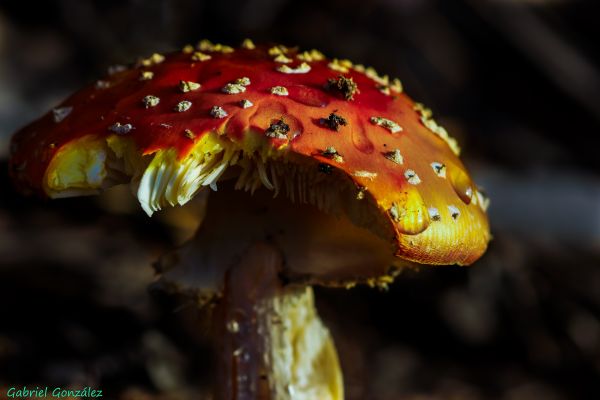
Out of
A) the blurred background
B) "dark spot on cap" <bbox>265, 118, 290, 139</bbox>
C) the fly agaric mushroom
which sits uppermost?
"dark spot on cap" <bbox>265, 118, 290, 139</bbox>

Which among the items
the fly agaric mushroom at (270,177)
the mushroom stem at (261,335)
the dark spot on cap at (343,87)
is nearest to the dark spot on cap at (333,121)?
the fly agaric mushroom at (270,177)

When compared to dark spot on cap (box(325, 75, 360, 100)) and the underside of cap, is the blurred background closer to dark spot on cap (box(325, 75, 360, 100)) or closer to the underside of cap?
the underside of cap

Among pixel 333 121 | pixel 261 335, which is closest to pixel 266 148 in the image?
pixel 333 121

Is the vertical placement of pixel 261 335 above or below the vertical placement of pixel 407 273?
above

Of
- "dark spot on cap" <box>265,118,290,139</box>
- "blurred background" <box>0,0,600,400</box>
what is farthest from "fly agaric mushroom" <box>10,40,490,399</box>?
"blurred background" <box>0,0,600,400</box>

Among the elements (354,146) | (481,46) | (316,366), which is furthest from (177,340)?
(481,46)

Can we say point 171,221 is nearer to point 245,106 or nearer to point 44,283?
point 44,283

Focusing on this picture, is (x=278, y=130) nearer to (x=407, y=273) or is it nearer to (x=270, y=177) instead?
(x=270, y=177)
